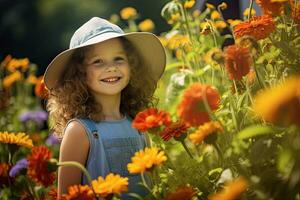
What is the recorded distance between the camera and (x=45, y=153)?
1634mm

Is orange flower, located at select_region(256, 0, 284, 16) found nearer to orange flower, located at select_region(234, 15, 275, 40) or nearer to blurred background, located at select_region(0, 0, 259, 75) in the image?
orange flower, located at select_region(234, 15, 275, 40)

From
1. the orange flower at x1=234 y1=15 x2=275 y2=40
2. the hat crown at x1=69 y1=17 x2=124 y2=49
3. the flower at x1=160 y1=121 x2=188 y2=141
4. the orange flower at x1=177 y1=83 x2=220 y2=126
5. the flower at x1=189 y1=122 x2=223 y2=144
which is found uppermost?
the orange flower at x1=234 y1=15 x2=275 y2=40

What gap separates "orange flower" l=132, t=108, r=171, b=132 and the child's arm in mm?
426

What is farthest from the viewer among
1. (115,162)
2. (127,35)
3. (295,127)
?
(127,35)

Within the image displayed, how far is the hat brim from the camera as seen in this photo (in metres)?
2.11

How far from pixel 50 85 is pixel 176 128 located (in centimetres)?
67

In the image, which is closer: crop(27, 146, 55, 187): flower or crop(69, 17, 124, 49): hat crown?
crop(27, 146, 55, 187): flower

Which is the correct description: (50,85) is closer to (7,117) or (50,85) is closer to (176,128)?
(176,128)

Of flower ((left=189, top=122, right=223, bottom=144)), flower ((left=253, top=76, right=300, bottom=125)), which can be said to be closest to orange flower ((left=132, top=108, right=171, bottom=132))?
flower ((left=189, top=122, right=223, bottom=144))

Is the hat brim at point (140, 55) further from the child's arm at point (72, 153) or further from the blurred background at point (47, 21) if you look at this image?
the blurred background at point (47, 21)

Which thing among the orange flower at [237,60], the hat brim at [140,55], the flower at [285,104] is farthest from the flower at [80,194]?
the hat brim at [140,55]

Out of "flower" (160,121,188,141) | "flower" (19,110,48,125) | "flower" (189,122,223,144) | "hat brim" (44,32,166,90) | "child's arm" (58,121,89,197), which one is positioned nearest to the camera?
"flower" (189,122,223,144)

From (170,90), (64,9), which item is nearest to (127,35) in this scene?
(170,90)

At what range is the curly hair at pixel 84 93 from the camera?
2.14m
